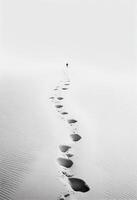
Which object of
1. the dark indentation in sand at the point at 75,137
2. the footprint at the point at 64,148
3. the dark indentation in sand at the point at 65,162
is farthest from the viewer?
the dark indentation in sand at the point at 75,137

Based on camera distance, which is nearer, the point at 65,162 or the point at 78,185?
the point at 78,185

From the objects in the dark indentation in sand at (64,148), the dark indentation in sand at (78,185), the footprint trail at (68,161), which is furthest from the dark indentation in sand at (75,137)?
the dark indentation in sand at (78,185)

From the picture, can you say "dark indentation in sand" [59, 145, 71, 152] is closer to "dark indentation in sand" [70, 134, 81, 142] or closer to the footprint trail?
the footprint trail

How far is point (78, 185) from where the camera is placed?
2641mm

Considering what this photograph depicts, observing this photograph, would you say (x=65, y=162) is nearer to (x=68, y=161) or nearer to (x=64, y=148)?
(x=68, y=161)

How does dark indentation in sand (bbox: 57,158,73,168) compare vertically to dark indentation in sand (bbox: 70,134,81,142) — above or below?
below

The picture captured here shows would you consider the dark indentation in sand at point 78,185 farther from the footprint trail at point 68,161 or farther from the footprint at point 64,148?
the footprint at point 64,148

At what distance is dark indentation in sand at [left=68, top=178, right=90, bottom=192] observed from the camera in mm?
2594

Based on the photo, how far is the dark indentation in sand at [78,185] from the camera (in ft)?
8.51

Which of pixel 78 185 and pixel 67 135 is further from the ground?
pixel 67 135

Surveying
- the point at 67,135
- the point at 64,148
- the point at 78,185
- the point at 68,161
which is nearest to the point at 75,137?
the point at 67,135

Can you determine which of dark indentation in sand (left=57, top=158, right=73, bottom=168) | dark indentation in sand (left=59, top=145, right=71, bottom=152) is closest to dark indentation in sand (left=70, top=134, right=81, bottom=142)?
Answer: dark indentation in sand (left=59, top=145, right=71, bottom=152)

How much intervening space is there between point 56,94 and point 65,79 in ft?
2.36

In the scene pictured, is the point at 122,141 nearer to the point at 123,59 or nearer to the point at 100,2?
the point at 123,59
